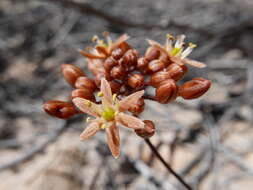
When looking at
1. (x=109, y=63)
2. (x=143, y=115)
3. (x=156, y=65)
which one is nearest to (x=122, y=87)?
(x=109, y=63)

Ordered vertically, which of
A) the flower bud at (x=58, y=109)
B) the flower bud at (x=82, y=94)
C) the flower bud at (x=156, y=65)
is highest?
the flower bud at (x=156, y=65)

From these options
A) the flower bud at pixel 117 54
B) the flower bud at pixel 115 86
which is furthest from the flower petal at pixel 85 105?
the flower bud at pixel 117 54

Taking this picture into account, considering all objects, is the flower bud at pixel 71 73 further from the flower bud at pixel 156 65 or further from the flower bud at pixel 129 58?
the flower bud at pixel 156 65

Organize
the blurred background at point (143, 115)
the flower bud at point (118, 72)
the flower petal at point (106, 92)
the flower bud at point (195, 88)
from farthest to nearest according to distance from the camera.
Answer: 1. the blurred background at point (143, 115)
2. the flower bud at point (118, 72)
3. the flower bud at point (195, 88)
4. the flower petal at point (106, 92)

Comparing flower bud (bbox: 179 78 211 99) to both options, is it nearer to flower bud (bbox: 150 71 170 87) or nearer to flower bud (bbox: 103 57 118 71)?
flower bud (bbox: 150 71 170 87)

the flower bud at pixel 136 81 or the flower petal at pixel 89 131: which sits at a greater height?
the flower bud at pixel 136 81

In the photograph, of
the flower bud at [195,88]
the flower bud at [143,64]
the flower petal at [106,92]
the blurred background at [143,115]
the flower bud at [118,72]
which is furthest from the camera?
the blurred background at [143,115]
